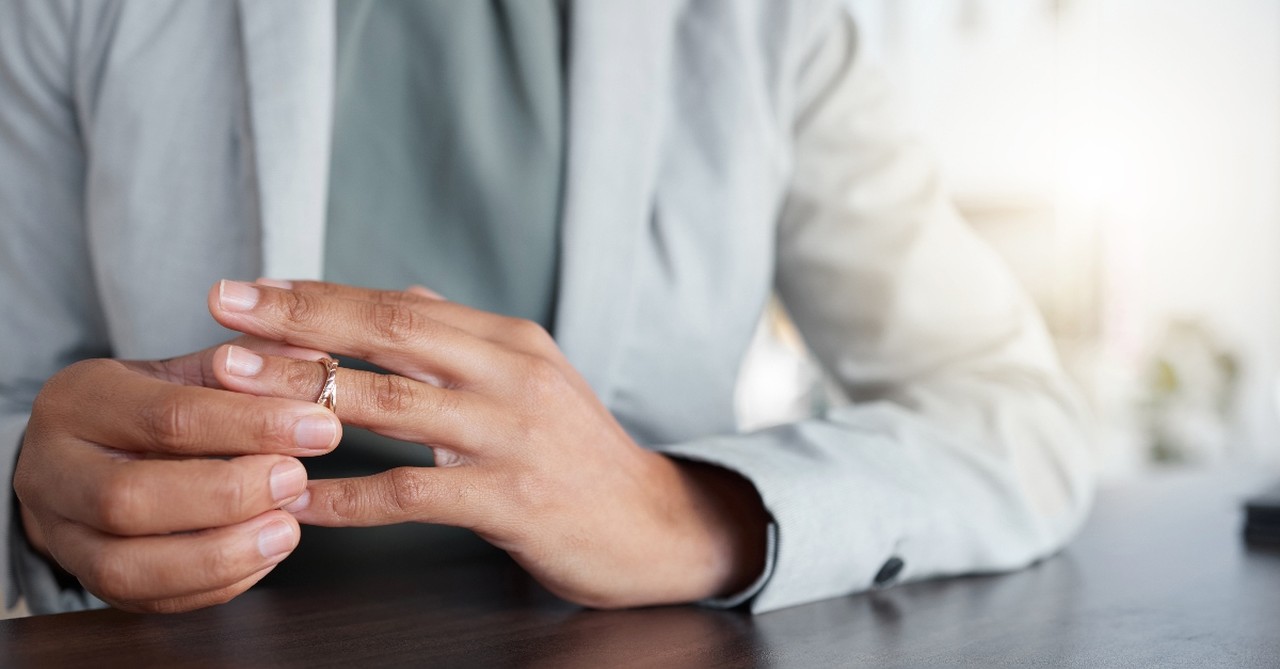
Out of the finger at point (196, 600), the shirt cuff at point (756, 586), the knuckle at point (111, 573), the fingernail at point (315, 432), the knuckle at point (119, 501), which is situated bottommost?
the shirt cuff at point (756, 586)

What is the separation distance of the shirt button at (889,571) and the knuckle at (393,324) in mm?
298

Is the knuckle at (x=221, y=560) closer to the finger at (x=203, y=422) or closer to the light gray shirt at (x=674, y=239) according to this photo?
the finger at (x=203, y=422)

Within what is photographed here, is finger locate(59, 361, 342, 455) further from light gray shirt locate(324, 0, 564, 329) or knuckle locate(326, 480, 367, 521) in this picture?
light gray shirt locate(324, 0, 564, 329)

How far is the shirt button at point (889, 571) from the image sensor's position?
559 millimetres

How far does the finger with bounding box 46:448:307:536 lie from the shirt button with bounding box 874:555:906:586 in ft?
1.10

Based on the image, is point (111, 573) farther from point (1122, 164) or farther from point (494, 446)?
point (1122, 164)

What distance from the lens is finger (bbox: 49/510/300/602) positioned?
364mm

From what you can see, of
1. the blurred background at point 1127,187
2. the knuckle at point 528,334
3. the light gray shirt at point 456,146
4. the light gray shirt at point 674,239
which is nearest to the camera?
the knuckle at point 528,334

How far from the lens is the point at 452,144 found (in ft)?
2.39

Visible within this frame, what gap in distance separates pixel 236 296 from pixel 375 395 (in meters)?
0.07

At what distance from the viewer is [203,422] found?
14.8 inches

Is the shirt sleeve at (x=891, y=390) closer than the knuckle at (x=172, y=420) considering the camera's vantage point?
No

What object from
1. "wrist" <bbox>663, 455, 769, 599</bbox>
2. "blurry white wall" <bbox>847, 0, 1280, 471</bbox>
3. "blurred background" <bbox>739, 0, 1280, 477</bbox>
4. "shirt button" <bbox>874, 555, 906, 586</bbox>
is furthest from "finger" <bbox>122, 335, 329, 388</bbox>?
"blurry white wall" <bbox>847, 0, 1280, 471</bbox>

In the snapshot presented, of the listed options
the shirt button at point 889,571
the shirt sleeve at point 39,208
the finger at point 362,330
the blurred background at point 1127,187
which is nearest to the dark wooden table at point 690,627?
the shirt button at point 889,571
